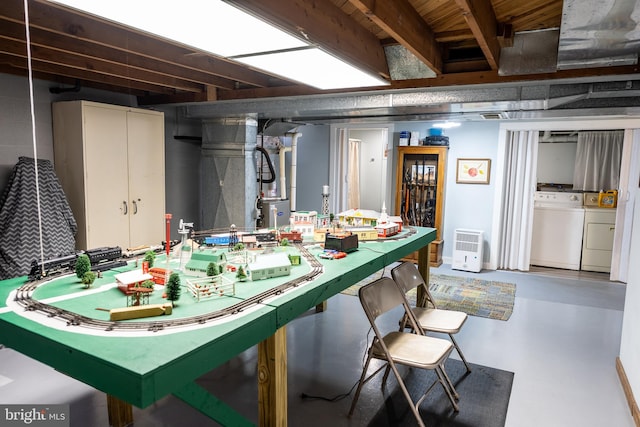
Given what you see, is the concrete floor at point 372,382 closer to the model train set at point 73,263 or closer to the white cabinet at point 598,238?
the model train set at point 73,263

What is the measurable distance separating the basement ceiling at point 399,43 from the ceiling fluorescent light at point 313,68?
11 centimetres

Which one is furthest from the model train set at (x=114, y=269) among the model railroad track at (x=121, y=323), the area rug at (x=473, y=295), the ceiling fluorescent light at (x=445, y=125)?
the ceiling fluorescent light at (x=445, y=125)

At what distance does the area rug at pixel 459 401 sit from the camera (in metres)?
2.76

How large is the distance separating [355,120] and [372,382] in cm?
371

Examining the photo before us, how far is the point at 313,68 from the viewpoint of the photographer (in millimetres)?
2895

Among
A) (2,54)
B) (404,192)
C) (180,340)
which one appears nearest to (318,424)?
(180,340)

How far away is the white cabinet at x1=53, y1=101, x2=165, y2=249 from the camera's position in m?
4.42

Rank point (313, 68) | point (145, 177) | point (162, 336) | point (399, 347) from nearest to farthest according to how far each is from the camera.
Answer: point (162, 336), point (399, 347), point (313, 68), point (145, 177)

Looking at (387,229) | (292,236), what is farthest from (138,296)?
(387,229)

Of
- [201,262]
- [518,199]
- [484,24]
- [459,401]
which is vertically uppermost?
[484,24]

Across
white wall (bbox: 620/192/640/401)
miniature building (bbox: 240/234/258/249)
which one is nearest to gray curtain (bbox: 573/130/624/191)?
white wall (bbox: 620/192/640/401)

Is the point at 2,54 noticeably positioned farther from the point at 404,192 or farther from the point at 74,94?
the point at 404,192

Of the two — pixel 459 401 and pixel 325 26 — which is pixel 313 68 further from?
pixel 459 401

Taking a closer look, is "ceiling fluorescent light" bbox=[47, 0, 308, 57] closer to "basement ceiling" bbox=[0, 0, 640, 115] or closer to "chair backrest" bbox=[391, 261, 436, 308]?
"basement ceiling" bbox=[0, 0, 640, 115]
